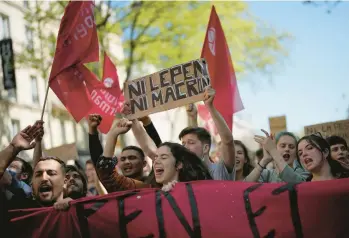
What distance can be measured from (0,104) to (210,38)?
23935 millimetres

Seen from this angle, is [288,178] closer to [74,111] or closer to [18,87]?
[74,111]

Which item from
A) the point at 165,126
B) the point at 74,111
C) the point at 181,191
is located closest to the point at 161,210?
the point at 181,191

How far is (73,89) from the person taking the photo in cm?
666

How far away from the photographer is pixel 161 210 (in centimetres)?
429

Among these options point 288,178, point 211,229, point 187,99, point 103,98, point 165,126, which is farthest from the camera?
point 165,126

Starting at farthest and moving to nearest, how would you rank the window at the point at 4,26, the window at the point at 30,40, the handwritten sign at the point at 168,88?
the window at the point at 4,26 < the window at the point at 30,40 < the handwritten sign at the point at 168,88

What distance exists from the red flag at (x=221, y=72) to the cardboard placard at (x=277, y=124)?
92.0 inches

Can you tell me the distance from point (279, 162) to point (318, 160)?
0.29 metres

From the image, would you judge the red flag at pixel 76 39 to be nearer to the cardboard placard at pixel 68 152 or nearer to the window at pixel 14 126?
the cardboard placard at pixel 68 152

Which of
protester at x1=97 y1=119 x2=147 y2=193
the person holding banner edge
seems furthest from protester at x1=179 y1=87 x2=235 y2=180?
protester at x1=97 y1=119 x2=147 y2=193

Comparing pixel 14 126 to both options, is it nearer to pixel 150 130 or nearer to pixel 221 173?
pixel 150 130

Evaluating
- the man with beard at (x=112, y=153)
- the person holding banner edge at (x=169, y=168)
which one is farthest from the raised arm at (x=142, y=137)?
the person holding banner edge at (x=169, y=168)

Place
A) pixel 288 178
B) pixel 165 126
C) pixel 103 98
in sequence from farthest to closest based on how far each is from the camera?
pixel 165 126
pixel 103 98
pixel 288 178

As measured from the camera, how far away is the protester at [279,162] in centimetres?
483
